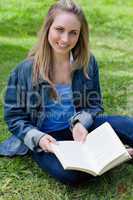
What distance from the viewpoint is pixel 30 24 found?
25.7ft

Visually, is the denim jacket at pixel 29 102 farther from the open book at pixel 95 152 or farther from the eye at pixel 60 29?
the eye at pixel 60 29

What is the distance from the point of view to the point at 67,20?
3.07 metres

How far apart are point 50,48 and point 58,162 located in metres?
0.68

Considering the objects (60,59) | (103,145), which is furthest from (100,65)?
(103,145)

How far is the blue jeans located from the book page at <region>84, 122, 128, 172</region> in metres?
0.15

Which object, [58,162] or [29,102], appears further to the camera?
[29,102]

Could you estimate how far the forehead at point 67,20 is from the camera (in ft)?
10.1

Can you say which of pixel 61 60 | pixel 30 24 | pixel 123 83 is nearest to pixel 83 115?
pixel 61 60

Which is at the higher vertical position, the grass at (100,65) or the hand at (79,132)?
the hand at (79,132)

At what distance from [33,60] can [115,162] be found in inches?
31.3

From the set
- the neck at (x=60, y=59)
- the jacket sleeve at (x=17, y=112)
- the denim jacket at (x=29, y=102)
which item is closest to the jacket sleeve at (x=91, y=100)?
the denim jacket at (x=29, y=102)

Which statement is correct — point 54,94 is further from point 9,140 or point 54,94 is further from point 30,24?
point 30,24

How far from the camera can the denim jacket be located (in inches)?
124

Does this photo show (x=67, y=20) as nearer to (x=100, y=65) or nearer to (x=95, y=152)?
(x=95, y=152)
